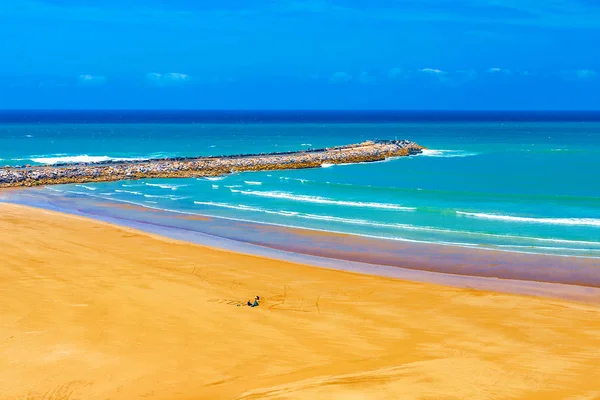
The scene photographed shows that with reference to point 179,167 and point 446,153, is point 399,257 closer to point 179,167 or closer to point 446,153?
point 179,167

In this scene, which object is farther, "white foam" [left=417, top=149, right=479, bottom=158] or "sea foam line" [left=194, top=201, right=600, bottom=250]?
"white foam" [left=417, top=149, right=479, bottom=158]

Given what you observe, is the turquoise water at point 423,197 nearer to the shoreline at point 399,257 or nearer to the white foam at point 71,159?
the white foam at point 71,159

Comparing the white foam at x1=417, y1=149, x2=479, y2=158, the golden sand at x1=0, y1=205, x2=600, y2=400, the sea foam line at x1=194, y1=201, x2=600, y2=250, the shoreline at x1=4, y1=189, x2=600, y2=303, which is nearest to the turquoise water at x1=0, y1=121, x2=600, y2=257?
the sea foam line at x1=194, y1=201, x2=600, y2=250

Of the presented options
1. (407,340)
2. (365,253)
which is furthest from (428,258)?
(407,340)

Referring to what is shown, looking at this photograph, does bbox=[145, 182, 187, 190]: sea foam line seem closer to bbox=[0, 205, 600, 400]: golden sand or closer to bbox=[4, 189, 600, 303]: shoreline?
bbox=[4, 189, 600, 303]: shoreline

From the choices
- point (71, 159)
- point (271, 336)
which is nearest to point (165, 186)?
point (71, 159)
